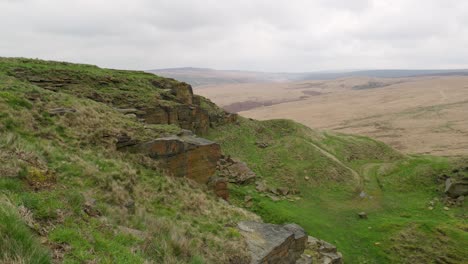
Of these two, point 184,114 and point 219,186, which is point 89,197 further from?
point 184,114

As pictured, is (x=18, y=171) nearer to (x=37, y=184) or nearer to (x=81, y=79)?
(x=37, y=184)

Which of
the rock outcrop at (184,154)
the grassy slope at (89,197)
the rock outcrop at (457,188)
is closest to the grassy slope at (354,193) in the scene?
the rock outcrop at (457,188)

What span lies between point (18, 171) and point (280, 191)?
24.8 m

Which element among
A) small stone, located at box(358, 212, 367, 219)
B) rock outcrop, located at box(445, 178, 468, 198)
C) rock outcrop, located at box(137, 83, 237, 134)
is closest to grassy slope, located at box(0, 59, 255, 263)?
rock outcrop, located at box(137, 83, 237, 134)

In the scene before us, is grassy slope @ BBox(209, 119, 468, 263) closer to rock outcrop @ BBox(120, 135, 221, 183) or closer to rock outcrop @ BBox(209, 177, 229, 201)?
rock outcrop @ BBox(209, 177, 229, 201)

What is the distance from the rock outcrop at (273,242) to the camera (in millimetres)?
12734

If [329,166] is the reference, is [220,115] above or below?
above

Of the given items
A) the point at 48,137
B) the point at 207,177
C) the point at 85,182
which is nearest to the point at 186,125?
the point at 207,177

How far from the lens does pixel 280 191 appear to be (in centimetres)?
3158

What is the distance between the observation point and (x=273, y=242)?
541 inches

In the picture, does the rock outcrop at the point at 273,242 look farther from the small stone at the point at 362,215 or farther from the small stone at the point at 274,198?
the small stone at the point at 362,215

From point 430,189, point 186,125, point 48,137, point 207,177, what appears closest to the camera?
point 48,137

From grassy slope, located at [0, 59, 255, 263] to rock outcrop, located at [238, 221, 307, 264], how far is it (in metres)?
0.68

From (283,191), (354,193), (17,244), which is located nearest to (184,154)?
(283,191)
